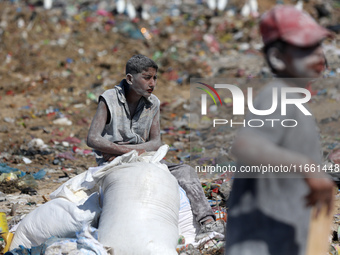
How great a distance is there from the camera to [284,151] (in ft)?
5.74

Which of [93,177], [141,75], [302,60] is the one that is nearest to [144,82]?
[141,75]

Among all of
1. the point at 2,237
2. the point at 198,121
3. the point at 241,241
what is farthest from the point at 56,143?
the point at 241,241

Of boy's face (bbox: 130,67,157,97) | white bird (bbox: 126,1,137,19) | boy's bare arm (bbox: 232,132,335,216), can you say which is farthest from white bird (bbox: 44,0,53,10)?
boy's bare arm (bbox: 232,132,335,216)

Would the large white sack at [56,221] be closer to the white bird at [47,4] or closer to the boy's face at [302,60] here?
the boy's face at [302,60]

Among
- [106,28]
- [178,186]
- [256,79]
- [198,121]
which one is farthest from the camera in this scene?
[106,28]

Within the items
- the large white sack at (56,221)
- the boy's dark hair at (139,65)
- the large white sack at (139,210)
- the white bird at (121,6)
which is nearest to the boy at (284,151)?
the large white sack at (139,210)

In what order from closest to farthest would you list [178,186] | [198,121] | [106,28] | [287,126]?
[287,126] < [178,186] < [198,121] < [106,28]

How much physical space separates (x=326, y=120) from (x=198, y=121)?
1.75 metres

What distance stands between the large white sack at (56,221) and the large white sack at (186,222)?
1.81 ft

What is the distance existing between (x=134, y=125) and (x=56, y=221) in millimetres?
881

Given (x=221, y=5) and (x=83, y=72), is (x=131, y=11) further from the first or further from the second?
(x=83, y=72)

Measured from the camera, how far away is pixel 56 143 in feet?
22.0

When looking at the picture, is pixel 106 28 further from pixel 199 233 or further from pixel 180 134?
pixel 199 233

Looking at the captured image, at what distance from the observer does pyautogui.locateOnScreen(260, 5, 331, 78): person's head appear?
1.83m
